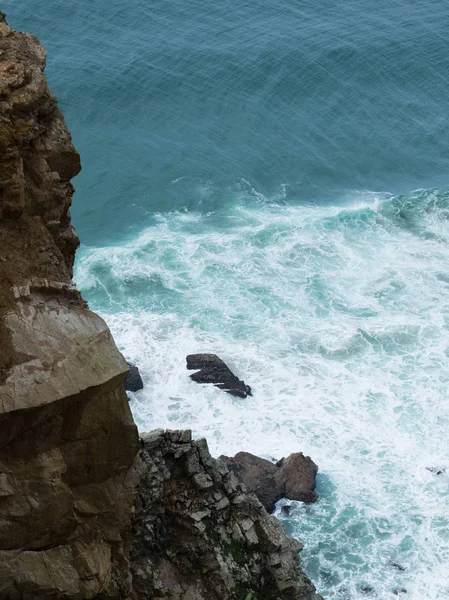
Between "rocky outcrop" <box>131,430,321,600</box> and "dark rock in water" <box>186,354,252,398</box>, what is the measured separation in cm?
2884

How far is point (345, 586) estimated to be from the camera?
38.8 metres

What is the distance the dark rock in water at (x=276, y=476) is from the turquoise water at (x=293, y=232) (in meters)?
0.90

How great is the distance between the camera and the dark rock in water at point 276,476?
139ft

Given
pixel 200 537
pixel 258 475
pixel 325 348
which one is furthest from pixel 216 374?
pixel 200 537

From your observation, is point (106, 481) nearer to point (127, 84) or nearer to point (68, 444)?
point (68, 444)

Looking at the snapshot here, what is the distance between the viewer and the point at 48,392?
15.9 metres

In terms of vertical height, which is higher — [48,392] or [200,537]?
[48,392]

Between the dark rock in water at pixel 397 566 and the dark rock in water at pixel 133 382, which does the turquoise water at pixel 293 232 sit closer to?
the dark rock in water at pixel 397 566

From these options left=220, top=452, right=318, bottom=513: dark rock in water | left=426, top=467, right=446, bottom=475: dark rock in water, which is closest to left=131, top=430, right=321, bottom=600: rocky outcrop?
left=220, top=452, right=318, bottom=513: dark rock in water

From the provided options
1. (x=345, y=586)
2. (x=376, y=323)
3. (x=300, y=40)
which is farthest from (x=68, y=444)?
(x=300, y=40)

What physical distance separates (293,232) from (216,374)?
19.2 meters

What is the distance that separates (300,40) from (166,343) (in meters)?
49.9

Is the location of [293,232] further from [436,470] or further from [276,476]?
[276,476]

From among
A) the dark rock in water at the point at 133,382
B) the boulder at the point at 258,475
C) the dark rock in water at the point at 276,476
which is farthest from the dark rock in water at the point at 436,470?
the dark rock in water at the point at 133,382
